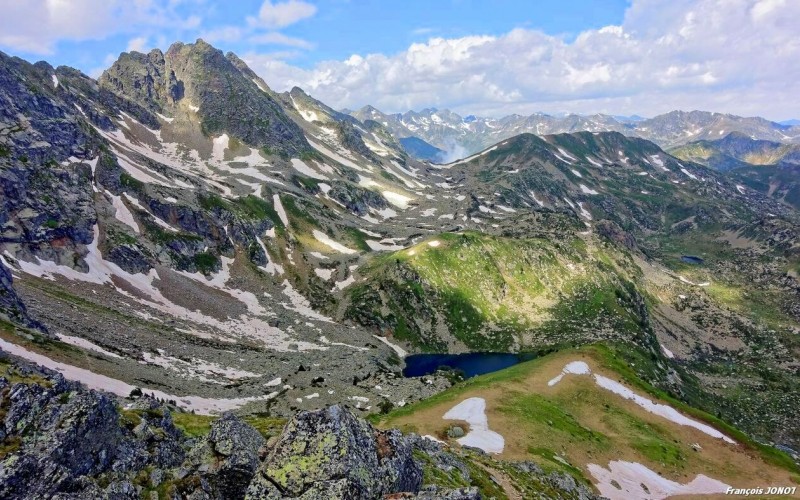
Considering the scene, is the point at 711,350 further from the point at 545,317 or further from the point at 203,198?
the point at 203,198

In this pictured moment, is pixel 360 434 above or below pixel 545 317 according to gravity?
above

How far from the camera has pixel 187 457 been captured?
21078 mm

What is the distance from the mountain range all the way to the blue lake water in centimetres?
281

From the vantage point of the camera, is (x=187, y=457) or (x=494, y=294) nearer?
(x=187, y=457)

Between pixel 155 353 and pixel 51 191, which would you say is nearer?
pixel 155 353

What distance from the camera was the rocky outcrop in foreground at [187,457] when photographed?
636 inches

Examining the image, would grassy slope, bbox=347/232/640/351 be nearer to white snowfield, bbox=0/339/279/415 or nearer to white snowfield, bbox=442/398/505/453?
white snowfield, bbox=0/339/279/415

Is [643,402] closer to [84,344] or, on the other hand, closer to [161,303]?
[84,344]

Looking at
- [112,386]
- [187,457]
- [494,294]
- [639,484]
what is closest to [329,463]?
[187,457]

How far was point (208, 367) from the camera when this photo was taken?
8519 cm

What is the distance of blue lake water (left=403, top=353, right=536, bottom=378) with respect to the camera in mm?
125375

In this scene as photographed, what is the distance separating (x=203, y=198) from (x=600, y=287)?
13996cm

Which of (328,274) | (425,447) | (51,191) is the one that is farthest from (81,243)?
(425,447)

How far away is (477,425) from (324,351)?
6382 centimetres
